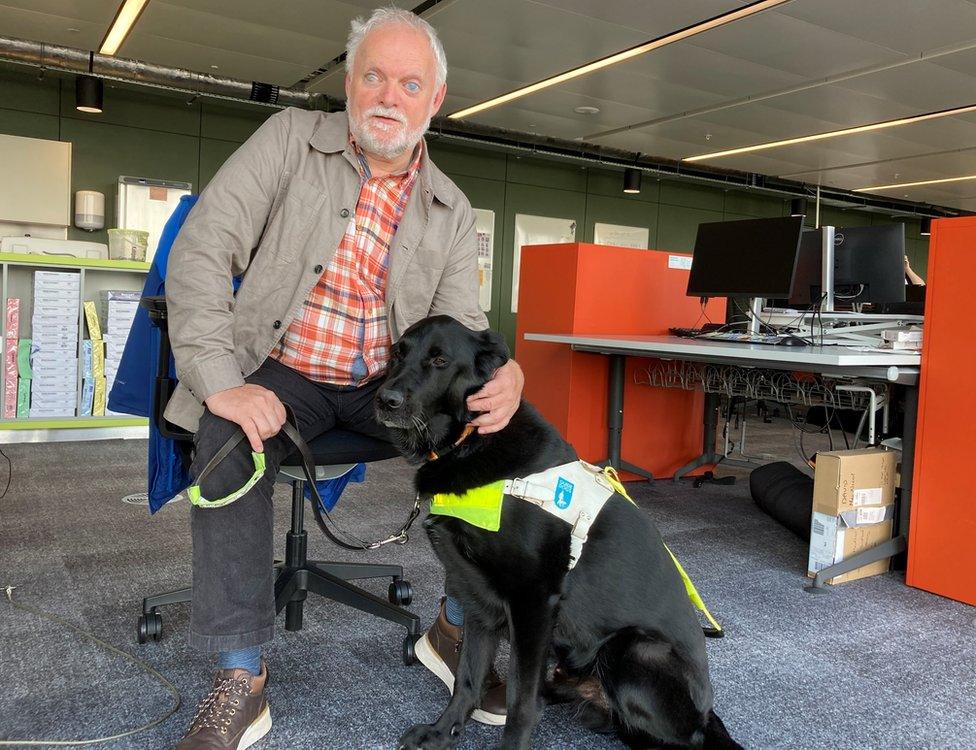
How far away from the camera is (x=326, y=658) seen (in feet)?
5.92

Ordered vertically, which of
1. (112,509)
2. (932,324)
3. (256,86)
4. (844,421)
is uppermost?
(256,86)

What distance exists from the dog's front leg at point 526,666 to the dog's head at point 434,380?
335mm

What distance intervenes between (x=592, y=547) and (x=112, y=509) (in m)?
2.52

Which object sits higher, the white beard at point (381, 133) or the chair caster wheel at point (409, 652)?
the white beard at point (381, 133)

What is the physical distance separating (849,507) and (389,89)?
206cm

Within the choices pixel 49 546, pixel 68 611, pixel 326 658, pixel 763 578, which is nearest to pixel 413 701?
pixel 326 658

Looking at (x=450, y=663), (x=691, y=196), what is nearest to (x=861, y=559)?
(x=450, y=663)

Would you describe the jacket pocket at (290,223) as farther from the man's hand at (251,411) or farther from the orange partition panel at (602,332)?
the orange partition panel at (602,332)

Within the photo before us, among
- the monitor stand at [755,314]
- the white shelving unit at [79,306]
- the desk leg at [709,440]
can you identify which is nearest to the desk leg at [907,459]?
the monitor stand at [755,314]

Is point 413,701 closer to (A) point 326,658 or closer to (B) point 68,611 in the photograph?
(A) point 326,658

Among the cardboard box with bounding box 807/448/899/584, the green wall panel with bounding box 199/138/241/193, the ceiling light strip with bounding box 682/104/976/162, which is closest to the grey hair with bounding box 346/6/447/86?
the cardboard box with bounding box 807/448/899/584

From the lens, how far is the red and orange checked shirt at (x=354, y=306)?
5.48 ft

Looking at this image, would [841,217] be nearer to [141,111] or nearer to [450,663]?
[141,111]

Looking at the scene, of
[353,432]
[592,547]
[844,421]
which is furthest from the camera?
[844,421]
